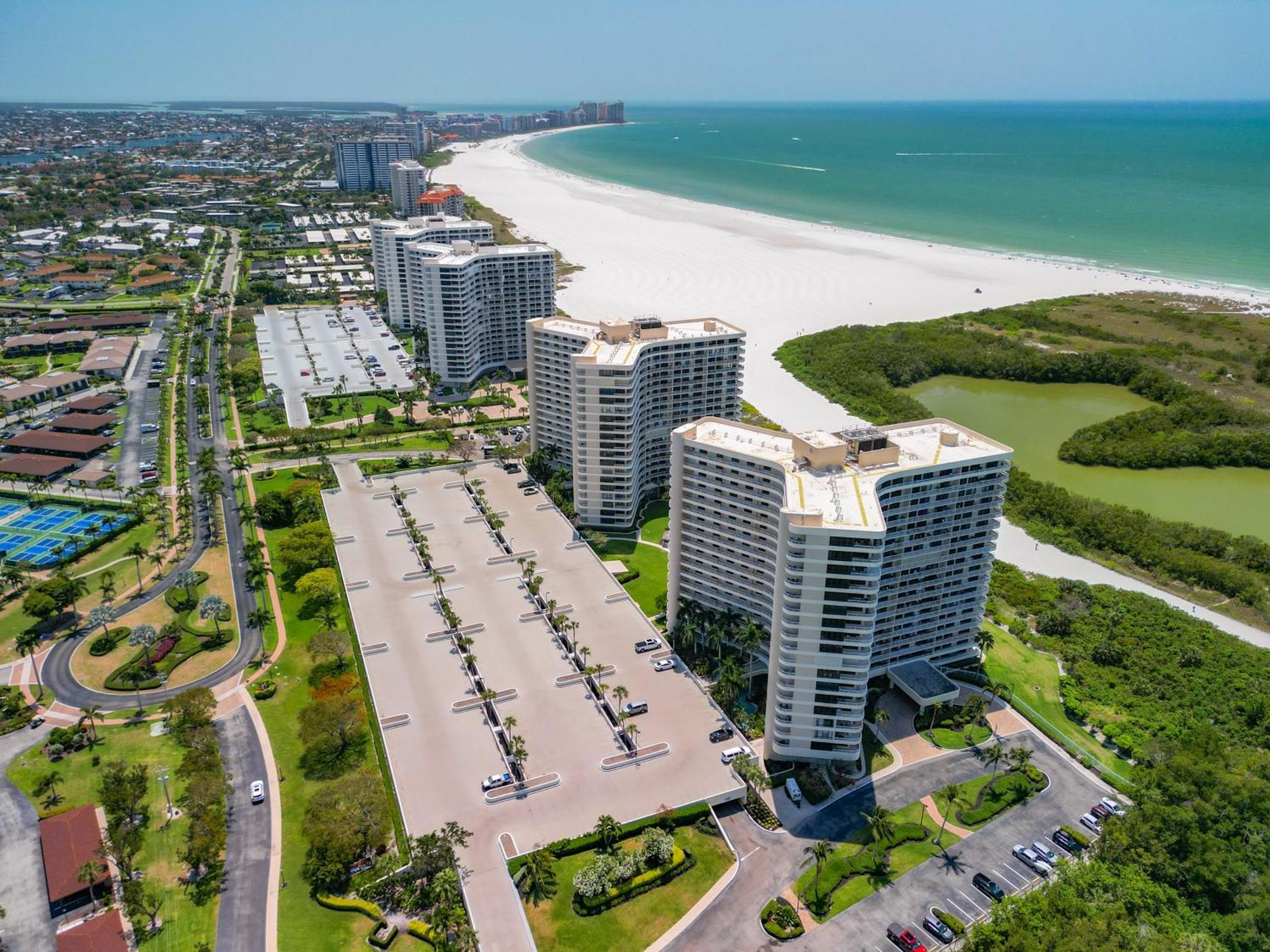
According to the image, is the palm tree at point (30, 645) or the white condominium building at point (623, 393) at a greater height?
the white condominium building at point (623, 393)

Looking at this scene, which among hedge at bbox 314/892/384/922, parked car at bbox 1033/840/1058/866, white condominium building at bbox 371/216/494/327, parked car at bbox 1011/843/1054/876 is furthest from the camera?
white condominium building at bbox 371/216/494/327

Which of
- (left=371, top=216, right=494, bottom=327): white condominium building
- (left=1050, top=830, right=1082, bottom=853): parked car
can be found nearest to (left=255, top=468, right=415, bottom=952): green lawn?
(left=1050, top=830, right=1082, bottom=853): parked car

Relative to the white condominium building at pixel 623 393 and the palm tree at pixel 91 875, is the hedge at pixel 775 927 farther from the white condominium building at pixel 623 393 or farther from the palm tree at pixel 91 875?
the white condominium building at pixel 623 393

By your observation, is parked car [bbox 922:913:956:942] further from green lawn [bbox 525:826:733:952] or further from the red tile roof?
the red tile roof

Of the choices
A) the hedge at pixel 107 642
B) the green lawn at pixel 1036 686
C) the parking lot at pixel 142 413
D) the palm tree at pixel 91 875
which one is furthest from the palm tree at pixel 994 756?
the parking lot at pixel 142 413

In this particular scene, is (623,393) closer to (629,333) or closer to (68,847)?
(629,333)

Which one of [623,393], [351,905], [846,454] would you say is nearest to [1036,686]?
[846,454]
